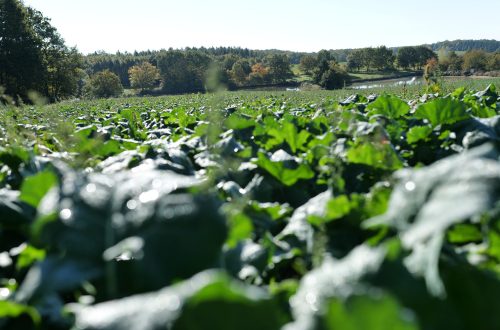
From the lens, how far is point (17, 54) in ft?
182

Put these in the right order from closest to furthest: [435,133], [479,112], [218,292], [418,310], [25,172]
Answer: [218,292], [418,310], [25,172], [435,133], [479,112]

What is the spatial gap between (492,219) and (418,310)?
0.37m

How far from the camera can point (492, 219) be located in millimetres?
984

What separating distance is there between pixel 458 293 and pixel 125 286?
0.74 m

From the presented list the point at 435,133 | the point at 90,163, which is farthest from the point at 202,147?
the point at 435,133

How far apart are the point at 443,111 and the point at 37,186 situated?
7.33ft

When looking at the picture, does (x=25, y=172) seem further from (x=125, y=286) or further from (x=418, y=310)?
(x=418, y=310)

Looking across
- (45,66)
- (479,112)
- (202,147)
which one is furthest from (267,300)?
(45,66)

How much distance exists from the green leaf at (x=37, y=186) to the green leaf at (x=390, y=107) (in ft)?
8.76

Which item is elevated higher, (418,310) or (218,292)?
(218,292)

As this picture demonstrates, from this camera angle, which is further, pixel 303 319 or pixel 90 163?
pixel 90 163

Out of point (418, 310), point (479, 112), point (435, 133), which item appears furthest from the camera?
point (479, 112)

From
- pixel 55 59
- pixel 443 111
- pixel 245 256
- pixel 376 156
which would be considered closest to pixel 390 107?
pixel 443 111

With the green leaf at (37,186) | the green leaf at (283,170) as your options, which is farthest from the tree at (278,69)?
the green leaf at (37,186)
